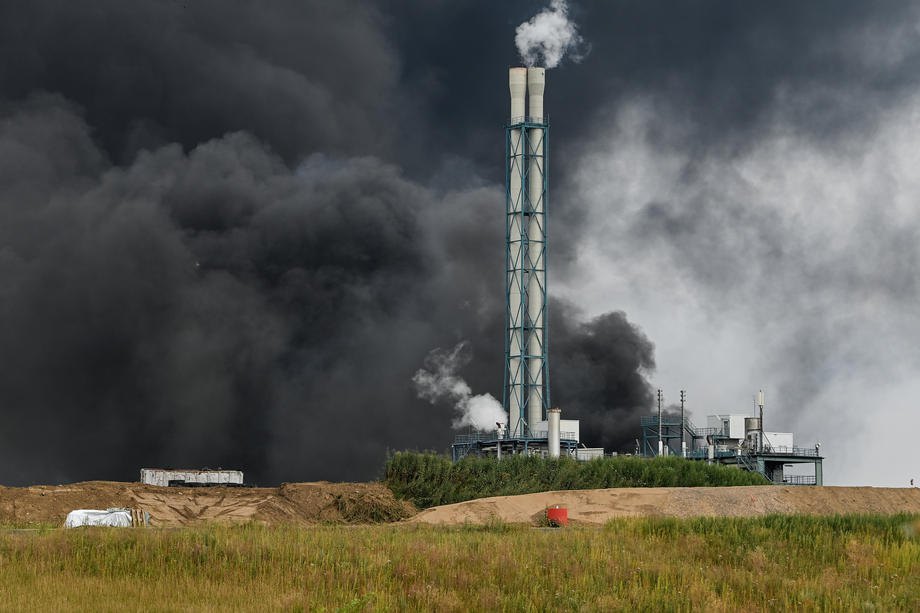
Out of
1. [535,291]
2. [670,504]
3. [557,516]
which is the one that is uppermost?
[535,291]

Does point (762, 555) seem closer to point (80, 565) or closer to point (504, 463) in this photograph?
point (80, 565)

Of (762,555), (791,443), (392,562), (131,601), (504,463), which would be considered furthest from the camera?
(791,443)

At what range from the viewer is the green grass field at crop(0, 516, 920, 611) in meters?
25.6

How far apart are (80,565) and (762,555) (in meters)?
17.7

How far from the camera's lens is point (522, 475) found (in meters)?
59.5

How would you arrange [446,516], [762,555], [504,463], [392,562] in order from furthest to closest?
[504,463] → [446,516] → [762,555] → [392,562]

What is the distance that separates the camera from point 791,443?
281ft

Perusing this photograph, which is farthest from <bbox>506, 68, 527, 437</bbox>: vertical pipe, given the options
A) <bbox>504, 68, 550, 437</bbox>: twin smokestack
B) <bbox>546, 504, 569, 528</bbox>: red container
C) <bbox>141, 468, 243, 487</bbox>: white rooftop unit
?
<bbox>546, 504, 569, 528</bbox>: red container

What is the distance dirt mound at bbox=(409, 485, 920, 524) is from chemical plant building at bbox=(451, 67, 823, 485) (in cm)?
3349

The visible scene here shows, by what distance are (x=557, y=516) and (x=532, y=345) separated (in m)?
43.3

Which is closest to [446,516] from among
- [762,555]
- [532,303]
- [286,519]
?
[286,519]

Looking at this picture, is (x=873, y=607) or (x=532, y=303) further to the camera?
(x=532, y=303)

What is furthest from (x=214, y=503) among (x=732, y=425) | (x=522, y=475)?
(x=732, y=425)

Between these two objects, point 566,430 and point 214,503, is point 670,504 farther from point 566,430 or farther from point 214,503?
point 566,430
